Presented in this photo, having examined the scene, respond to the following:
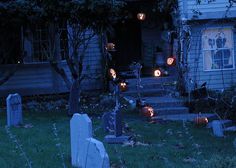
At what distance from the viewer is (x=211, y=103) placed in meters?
17.8

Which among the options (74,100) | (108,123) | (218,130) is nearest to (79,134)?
(108,123)

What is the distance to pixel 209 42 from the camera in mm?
21516

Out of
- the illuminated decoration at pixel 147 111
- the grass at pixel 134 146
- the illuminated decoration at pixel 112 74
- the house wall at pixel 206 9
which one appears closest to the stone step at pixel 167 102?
the illuminated decoration at pixel 147 111

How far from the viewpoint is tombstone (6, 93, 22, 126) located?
48.3 feet

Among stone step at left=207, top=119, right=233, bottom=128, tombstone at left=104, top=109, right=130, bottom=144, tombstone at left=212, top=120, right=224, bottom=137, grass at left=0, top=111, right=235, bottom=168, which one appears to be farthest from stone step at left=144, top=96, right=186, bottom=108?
tombstone at left=104, top=109, right=130, bottom=144

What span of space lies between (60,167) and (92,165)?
10.2 feet

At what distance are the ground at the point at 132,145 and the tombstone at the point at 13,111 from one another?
25cm

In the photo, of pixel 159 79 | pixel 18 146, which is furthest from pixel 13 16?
pixel 18 146

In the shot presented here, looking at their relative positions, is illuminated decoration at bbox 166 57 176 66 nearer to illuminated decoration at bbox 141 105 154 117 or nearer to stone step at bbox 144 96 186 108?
stone step at bbox 144 96 186 108

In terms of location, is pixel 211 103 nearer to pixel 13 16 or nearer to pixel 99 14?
pixel 99 14

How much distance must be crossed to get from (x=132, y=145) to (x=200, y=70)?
984 cm

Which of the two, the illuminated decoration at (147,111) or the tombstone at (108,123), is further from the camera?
the illuminated decoration at (147,111)

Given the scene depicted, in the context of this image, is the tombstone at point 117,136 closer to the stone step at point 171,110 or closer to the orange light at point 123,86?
the stone step at point 171,110

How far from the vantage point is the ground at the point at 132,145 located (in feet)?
33.6
